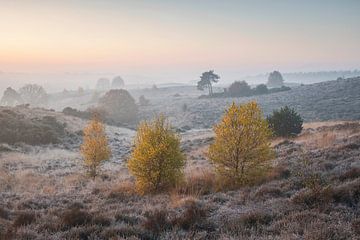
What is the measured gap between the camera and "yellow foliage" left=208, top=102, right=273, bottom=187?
604 inches

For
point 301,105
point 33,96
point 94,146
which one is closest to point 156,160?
point 94,146

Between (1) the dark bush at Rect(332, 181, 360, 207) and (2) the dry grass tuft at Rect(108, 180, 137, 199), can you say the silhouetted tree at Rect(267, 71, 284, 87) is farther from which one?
(1) the dark bush at Rect(332, 181, 360, 207)

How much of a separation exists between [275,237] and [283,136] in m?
29.1

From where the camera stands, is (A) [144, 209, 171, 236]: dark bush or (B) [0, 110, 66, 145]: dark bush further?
(B) [0, 110, 66, 145]: dark bush

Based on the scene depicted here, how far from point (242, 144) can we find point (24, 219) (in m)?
8.58

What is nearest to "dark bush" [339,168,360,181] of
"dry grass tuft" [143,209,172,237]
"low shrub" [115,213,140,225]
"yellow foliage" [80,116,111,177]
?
"dry grass tuft" [143,209,172,237]

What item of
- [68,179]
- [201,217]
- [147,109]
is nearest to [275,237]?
[201,217]

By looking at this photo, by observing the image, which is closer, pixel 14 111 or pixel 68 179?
pixel 68 179

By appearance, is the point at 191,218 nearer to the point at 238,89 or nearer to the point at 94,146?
the point at 94,146

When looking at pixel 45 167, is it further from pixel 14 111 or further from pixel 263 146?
pixel 14 111

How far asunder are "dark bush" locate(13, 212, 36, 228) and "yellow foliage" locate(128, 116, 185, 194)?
550cm

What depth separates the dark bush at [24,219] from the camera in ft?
34.1

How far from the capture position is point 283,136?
3578 centimetres

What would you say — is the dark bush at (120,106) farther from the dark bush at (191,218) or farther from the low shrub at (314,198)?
the low shrub at (314,198)
